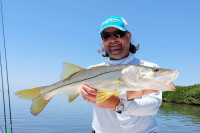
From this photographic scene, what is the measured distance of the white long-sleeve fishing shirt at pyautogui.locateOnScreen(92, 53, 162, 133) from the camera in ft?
10.2

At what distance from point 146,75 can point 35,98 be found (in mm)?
1803

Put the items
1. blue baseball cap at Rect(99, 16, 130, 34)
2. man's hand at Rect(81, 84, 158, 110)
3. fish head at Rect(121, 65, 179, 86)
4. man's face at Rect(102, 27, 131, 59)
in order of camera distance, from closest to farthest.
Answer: fish head at Rect(121, 65, 179, 86)
man's hand at Rect(81, 84, 158, 110)
blue baseball cap at Rect(99, 16, 130, 34)
man's face at Rect(102, 27, 131, 59)

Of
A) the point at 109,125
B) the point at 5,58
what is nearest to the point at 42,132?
the point at 5,58

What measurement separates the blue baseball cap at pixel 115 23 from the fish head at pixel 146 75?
1139mm

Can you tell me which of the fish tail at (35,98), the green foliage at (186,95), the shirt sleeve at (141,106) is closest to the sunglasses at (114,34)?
the shirt sleeve at (141,106)

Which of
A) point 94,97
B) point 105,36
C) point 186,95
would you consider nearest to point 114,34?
point 105,36

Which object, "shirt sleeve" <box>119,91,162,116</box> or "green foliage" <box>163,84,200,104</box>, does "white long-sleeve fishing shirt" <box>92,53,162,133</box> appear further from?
"green foliage" <box>163,84,200,104</box>

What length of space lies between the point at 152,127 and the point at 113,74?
1264mm

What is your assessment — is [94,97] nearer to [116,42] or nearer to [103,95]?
[103,95]

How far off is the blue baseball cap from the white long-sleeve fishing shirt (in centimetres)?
56

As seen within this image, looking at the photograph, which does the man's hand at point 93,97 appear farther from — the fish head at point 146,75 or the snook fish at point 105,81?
the fish head at point 146,75

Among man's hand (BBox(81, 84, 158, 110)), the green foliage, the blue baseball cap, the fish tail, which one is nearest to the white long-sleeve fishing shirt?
man's hand (BBox(81, 84, 158, 110))

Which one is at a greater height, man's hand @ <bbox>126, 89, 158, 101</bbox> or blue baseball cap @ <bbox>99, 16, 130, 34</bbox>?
blue baseball cap @ <bbox>99, 16, 130, 34</bbox>

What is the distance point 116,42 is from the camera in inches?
158
